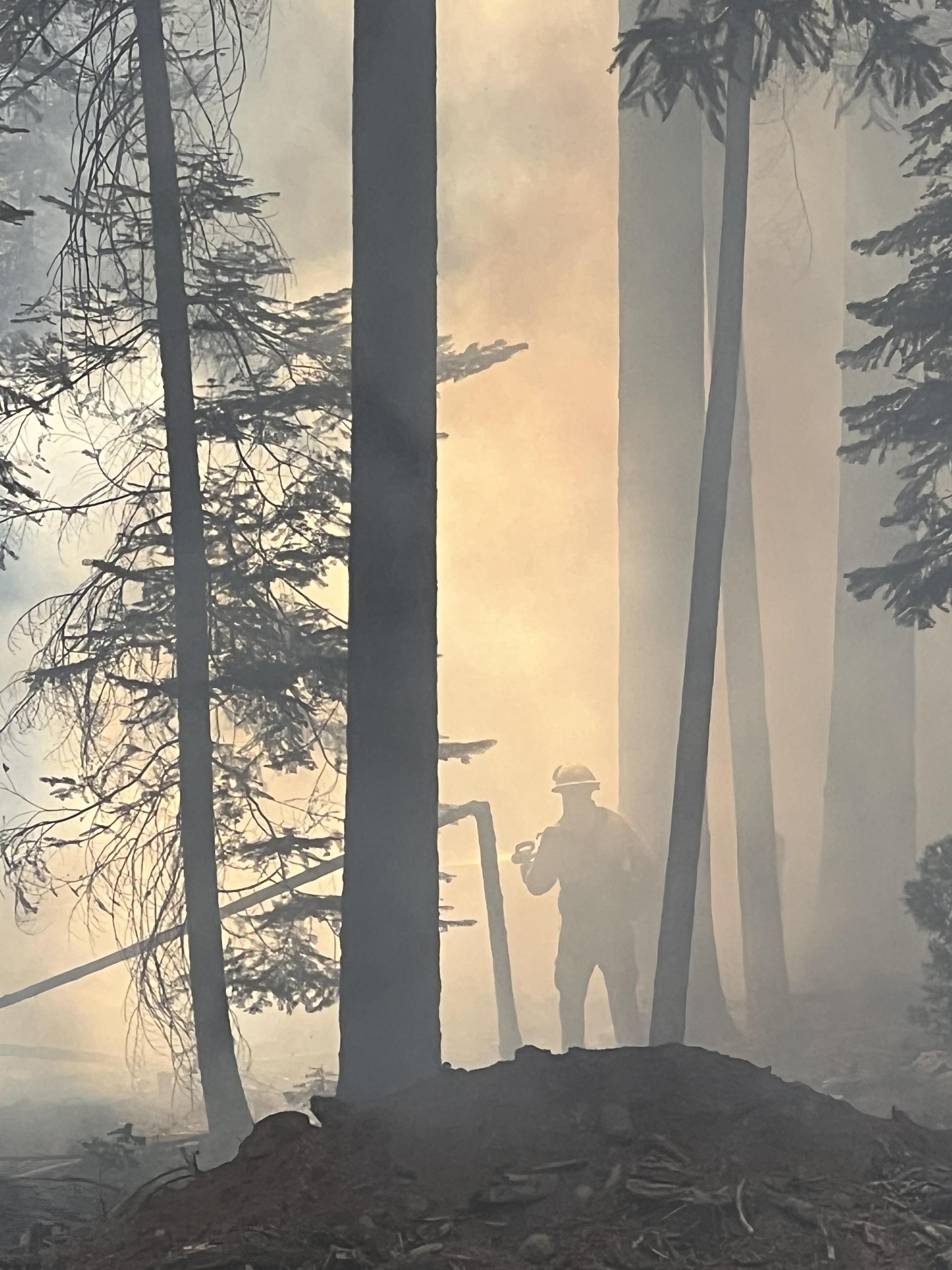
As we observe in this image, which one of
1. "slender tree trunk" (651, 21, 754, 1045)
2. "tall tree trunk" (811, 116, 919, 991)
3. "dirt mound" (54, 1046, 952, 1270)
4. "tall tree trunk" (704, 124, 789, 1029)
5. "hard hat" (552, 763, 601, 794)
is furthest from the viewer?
"tall tree trunk" (704, 124, 789, 1029)

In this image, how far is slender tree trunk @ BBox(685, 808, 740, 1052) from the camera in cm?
548

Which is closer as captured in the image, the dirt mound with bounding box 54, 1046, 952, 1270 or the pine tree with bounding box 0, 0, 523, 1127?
the dirt mound with bounding box 54, 1046, 952, 1270

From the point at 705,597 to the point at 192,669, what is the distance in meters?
2.05

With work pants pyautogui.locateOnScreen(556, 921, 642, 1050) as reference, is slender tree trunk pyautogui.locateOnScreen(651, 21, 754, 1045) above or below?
above

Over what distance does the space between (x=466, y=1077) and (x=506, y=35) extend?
4184mm

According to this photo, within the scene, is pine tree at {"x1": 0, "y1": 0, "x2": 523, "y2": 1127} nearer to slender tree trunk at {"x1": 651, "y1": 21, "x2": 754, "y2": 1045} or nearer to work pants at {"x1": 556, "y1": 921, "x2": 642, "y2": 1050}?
work pants at {"x1": 556, "y1": 921, "x2": 642, "y2": 1050}

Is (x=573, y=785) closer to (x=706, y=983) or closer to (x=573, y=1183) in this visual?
(x=706, y=983)

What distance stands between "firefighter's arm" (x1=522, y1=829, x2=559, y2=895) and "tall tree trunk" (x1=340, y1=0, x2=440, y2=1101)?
4.27 ft

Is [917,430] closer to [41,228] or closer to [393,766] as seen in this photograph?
[393,766]

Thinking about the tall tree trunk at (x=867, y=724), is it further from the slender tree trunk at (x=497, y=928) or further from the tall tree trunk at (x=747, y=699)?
the slender tree trunk at (x=497, y=928)

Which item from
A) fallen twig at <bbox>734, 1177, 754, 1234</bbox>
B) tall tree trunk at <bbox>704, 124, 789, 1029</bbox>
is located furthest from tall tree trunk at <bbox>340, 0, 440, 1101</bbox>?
tall tree trunk at <bbox>704, 124, 789, 1029</bbox>

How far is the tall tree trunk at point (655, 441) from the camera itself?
5629mm

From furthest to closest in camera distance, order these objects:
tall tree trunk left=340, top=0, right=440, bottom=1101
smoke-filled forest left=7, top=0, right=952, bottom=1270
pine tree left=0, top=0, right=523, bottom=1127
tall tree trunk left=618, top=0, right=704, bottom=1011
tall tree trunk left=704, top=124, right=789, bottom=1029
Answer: tall tree trunk left=704, top=124, right=789, bottom=1029 → tall tree trunk left=618, top=0, right=704, bottom=1011 → pine tree left=0, top=0, right=523, bottom=1127 → tall tree trunk left=340, top=0, right=440, bottom=1101 → smoke-filled forest left=7, top=0, right=952, bottom=1270

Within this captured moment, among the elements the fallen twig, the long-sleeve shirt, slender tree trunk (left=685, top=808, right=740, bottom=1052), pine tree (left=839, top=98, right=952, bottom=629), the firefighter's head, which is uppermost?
pine tree (left=839, top=98, right=952, bottom=629)
